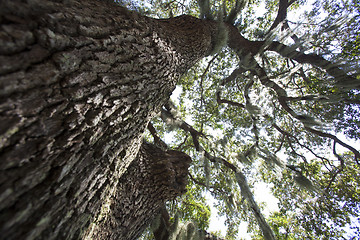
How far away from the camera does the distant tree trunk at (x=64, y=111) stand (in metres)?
0.67

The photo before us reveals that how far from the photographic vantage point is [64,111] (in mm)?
903

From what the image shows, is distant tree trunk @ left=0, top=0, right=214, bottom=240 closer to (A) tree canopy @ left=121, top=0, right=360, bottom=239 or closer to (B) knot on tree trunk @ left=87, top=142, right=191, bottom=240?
(B) knot on tree trunk @ left=87, top=142, right=191, bottom=240

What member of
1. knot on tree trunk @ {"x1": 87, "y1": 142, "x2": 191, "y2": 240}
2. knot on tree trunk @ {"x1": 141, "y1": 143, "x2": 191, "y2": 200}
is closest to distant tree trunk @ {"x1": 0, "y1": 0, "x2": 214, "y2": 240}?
knot on tree trunk @ {"x1": 87, "y1": 142, "x2": 191, "y2": 240}

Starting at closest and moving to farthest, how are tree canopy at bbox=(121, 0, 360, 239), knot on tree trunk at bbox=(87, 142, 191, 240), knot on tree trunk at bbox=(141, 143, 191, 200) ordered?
knot on tree trunk at bbox=(87, 142, 191, 240)
knot on tree trunk at bbox=(141, 143, 191, 200)
tree canopy at bbox=(121, 0, 360, 239)

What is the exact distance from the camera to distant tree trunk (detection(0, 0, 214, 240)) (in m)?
0.67

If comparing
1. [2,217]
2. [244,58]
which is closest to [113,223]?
[2,217]

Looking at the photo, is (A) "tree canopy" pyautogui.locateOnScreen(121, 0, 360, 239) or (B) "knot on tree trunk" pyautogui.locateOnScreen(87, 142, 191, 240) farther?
(A) "tree canopy" pyautogui.locateOnScreen(121, 0, 360, 239)

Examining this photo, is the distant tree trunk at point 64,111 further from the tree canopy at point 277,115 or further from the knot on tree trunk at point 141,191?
the tree canopy at point 277,115

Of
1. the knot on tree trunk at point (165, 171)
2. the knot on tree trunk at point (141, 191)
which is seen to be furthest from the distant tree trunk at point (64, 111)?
the knot on tree trunk at point (165, 171)

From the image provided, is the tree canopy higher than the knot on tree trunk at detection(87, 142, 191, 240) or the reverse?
higher

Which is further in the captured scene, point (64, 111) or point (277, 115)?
point (277, 115)

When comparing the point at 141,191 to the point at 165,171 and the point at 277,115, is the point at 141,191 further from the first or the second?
the point at 277,115

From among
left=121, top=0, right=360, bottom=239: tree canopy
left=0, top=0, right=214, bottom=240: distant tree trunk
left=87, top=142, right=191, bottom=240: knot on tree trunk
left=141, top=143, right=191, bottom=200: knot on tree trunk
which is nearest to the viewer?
left=0, top=0, right=214, bottom=240: distant tree trunk

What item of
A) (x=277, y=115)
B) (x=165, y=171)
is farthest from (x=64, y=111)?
(x=277, y=115)
